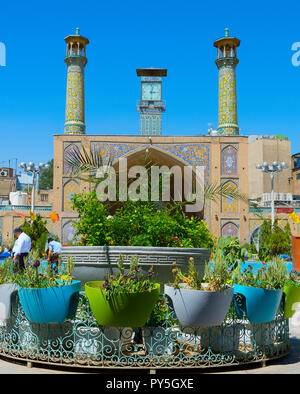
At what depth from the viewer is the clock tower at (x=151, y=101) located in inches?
903

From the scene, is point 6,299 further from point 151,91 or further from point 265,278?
point 151,91

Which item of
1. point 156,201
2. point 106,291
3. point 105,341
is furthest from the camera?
point 156,201

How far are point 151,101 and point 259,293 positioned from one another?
20964mm

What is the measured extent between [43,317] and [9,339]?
66cm

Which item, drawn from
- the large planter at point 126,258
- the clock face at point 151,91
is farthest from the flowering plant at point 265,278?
the clock face at point 151,91

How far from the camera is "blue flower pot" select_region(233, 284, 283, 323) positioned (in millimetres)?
3666

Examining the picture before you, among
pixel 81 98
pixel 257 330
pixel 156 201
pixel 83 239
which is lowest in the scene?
pixel 257 330

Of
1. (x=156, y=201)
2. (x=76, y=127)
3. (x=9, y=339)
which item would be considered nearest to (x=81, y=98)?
(x=76, y=127)

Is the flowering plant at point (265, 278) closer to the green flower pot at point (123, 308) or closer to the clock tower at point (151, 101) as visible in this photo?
the green flower pot at point (123, 308)

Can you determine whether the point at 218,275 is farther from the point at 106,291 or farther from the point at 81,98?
the point at 81,98

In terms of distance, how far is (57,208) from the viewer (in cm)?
2072

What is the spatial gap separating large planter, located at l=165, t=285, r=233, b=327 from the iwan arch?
1733cm

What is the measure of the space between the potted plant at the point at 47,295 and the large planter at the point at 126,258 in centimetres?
33

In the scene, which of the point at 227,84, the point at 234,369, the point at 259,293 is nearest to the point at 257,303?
the point at 259,293
